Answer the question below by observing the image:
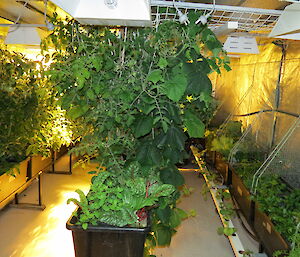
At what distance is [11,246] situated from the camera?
2.85 meters

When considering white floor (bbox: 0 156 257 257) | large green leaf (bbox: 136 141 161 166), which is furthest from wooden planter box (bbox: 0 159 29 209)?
large green leaf (bbox: 136 141 161 166)

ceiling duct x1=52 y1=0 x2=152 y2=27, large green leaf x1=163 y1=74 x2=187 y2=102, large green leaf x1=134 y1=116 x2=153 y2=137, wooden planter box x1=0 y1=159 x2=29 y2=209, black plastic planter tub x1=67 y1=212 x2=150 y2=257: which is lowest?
wooden planter box x1=0 y1=159 x2=29 y2=209

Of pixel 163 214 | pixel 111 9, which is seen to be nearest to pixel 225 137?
pixel 163 214

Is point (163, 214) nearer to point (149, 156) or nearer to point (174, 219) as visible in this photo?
point (174, 219)

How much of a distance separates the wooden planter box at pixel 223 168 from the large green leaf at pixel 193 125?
2.34 metres

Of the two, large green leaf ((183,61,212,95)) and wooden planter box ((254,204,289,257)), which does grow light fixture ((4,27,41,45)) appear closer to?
large green leaf ((183,61,212,95))

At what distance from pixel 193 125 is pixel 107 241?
0.71 metres

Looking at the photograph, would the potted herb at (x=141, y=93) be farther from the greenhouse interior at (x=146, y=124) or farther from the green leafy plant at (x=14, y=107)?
the green leafy plant at (x=14, y=107)

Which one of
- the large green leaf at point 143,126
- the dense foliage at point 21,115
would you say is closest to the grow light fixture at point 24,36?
the dense foliage at point 21,115

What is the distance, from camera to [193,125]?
4.88ft

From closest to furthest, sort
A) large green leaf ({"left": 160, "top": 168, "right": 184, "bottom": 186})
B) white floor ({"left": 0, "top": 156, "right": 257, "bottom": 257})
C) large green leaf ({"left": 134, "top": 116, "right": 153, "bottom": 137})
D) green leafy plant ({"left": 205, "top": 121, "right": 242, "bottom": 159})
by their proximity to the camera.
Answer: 1. large green leaf ({"left": 134, "top": 116, "right": 153, "bottom": 137})
2. large green leaf ({"left": 160, "top": 168, "right": 184, "bottom": 186})
3. white floor ({"left": 0, "top": 156, "right": 257, "bottom": 257})
4. green leafy plant ({"left": 205, "top": 121, "right": 242, "bottom": 159})

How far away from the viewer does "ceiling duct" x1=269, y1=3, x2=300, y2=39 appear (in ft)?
3.54

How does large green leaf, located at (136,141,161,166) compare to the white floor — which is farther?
the white floor

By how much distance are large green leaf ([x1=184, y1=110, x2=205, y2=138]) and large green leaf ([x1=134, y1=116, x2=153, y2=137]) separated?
0.20 meters
